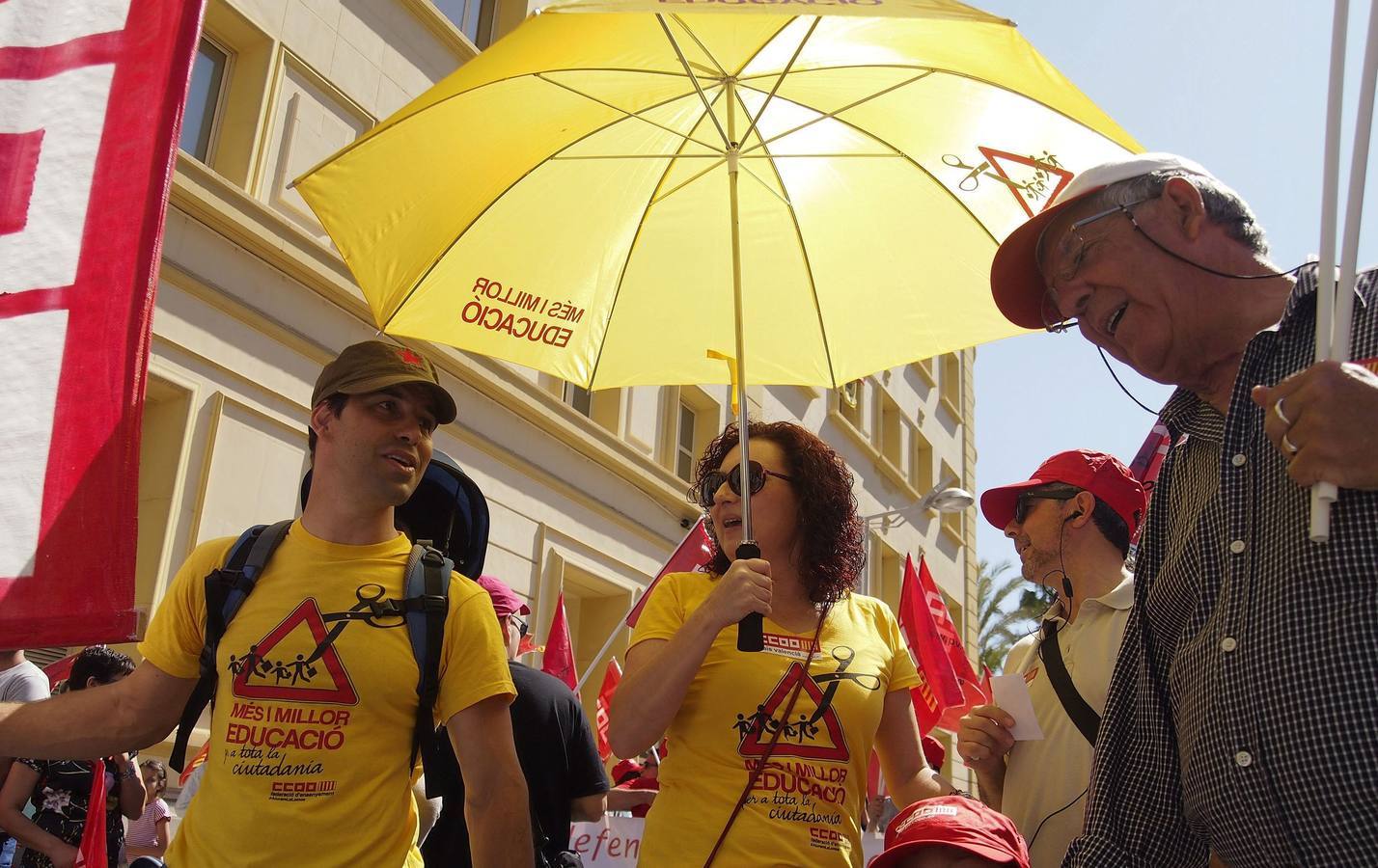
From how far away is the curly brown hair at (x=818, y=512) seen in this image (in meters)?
3.44

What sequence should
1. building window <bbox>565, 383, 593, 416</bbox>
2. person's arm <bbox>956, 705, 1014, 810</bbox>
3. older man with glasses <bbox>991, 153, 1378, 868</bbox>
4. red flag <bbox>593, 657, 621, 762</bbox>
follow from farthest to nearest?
building window <bbox>565, 383, 593, 416</bbox>, red flag <bbox>593, 657, 621, 762</bbox>, person's arm <bbox>956, 705, 1014, 810</bbox>, older man with glasses <bbox>991, 153, 1378, 868</bbox>

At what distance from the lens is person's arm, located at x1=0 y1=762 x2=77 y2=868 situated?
5.17 meters

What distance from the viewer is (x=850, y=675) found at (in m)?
3.10

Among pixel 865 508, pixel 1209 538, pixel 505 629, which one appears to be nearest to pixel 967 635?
pixel 865 508

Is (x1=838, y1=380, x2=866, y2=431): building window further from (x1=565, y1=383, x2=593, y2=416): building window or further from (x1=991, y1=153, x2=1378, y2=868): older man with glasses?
(x1=991, y1=153, x2=1378, y2=868): older man with glasses

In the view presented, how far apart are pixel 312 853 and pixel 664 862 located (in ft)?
2.79

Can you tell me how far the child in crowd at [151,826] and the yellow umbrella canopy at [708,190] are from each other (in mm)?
5399

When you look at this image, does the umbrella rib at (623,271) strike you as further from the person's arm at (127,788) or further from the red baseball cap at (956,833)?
the person's arm at (127,788)

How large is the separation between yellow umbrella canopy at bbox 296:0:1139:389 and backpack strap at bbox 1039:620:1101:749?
1125mm

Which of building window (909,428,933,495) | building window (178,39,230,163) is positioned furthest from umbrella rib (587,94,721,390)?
building window (909,428,933,495)

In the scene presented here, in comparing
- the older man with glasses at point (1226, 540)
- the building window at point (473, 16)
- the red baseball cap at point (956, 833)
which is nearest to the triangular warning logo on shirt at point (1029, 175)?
→ the older man with glasses at point (1226, 540)

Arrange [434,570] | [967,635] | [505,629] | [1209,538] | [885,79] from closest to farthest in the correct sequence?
[1209,538] < [434,570] < [885,79] < [505,629] < [967,635]

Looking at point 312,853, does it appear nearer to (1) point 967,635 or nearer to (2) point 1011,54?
(2) point 1011,54

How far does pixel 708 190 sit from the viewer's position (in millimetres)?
4285
